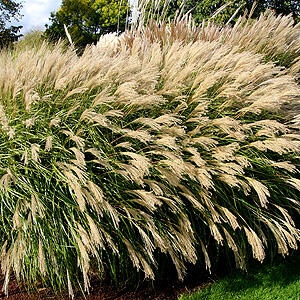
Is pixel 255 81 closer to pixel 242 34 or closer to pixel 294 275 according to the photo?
pixel 242 34

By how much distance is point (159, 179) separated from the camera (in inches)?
102

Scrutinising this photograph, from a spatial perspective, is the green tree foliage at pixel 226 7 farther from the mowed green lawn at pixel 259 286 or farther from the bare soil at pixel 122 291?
the bare soil at pixel 122 291

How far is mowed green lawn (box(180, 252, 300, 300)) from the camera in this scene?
2.54 m

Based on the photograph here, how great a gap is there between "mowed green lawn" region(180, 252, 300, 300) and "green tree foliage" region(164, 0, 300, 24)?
9989mm

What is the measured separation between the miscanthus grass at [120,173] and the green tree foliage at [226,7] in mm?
9355

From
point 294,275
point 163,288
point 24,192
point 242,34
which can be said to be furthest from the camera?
point 242,34

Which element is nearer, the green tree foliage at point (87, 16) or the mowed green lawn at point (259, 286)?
the mowed green lawn at point (259, 286)

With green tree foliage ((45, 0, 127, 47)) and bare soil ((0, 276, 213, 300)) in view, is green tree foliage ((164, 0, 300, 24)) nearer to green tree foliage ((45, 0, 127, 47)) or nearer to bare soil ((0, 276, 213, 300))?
green tree foliage ((45, 0, 127, 47))

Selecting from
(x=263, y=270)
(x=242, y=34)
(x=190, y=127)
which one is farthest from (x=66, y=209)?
(x=242, y=34)

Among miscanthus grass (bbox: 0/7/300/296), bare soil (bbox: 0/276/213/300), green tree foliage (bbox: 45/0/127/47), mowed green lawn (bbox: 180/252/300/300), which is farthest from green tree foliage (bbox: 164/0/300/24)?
bare soil (bbox: 0/276/213/300)

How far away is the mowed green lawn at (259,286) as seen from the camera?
8.34ft

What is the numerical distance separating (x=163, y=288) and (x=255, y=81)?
6.91 feet

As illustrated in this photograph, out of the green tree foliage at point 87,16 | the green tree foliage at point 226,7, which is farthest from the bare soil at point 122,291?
the green tree foliage at point 87,16

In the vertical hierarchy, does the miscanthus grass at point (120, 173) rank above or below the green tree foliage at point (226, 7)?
below
